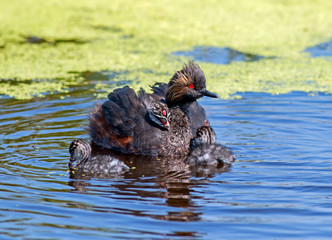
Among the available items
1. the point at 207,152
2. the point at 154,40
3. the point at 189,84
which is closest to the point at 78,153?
the point at 207,152

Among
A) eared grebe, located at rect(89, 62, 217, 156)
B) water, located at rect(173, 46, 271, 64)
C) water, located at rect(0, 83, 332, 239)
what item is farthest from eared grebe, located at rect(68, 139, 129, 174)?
water, located at rect(173, 46, 271, 64)

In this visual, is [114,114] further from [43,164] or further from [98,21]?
[98,21]

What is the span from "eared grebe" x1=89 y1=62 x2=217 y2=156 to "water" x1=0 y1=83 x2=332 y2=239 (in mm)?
455

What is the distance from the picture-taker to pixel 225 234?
5.34m

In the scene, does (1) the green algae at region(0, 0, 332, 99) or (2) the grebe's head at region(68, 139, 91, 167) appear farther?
(1) the green algae at region(0, 0, 332, 99)

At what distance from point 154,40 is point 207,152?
7.32 metres

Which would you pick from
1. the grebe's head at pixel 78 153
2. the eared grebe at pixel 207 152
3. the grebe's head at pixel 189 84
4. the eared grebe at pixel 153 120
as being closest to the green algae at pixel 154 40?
the eared grebe at pixel 153 120

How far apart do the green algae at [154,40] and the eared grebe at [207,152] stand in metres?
2.88

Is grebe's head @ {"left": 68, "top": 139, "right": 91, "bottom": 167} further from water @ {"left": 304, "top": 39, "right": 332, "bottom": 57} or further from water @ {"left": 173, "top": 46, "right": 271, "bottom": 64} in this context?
water @ {"left": 304, "top": 39, "right": 332, "bottom": 57}

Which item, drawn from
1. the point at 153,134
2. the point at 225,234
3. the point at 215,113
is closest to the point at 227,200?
the point at 225,234

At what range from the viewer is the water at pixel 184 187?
549cm

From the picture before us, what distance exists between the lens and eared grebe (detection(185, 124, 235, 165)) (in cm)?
766

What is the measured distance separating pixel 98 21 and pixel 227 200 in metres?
11.4

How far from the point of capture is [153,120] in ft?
26.7
